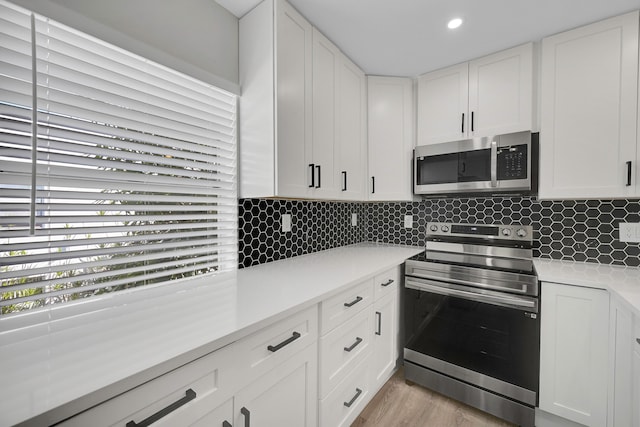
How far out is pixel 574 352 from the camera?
148cm

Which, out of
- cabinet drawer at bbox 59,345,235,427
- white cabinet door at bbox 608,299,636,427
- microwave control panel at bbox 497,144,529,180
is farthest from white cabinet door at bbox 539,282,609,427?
cabinet drawer at bbox 59,345,235,427

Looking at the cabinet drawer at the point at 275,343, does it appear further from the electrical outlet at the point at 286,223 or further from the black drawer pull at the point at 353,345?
the electrical outlet at the point at 286,223

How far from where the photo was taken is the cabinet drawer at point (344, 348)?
126 cm

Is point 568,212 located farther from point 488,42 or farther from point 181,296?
point 181,296

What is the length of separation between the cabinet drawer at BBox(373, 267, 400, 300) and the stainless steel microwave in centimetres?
77

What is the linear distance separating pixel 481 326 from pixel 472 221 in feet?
2.99

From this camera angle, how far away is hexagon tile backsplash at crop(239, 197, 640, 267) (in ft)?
5.81

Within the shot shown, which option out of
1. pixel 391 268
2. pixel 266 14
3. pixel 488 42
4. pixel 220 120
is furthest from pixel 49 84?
pixel 488 42

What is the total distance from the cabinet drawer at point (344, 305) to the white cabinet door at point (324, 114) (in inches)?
25.1

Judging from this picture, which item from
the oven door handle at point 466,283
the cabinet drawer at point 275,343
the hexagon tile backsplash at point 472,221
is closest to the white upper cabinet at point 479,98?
the hexagon tile backsplash at point 472,221

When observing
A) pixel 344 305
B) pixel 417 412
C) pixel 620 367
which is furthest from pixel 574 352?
pixel 344 305

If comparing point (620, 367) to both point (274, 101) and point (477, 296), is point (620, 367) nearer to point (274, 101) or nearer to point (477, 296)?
point (477, 296)

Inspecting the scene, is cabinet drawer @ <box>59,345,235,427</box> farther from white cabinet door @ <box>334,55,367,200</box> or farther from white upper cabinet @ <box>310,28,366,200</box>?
white cabinet door @ <box>334,55,367,200</box>

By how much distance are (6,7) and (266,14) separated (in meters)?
1.02
